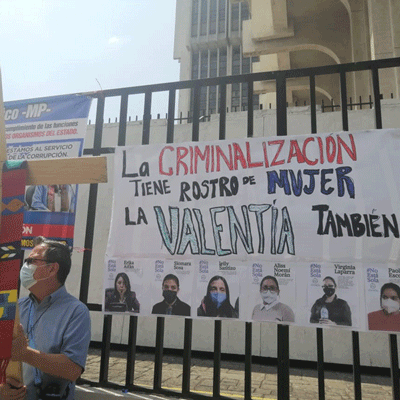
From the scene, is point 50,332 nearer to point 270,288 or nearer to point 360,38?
point 270,288

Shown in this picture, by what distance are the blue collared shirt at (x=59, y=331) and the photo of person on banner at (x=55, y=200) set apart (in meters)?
1.28

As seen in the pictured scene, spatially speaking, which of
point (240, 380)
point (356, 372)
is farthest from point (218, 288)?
point (240, 380)

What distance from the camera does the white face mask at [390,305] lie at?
248 centimetres

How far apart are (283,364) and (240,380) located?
3062mm

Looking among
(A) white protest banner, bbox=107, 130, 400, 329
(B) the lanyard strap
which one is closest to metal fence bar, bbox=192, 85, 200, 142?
(A) white protest banner, bbox=107, 130, 400, 329

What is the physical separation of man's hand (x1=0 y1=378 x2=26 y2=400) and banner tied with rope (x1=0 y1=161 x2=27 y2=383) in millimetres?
36

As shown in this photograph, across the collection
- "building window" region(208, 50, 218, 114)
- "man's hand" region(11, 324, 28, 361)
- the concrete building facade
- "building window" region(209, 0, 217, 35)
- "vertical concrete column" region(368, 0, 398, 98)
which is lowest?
"man's hand" region(11, 324, 28, 361)

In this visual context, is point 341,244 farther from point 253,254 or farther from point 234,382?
point 234,382

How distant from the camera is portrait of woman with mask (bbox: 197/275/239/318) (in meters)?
2.78

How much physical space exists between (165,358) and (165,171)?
5.00 meters

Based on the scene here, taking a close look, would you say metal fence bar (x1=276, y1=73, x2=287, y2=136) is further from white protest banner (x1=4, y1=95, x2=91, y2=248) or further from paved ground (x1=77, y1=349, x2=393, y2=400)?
paved ground (x1=77, y1=349, x2=393, y2=400)

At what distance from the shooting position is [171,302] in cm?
290

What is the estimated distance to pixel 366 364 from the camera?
20.3 ft

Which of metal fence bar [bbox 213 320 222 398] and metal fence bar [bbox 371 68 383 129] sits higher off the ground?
metal fence bar [bbox 371 68 383 129]
